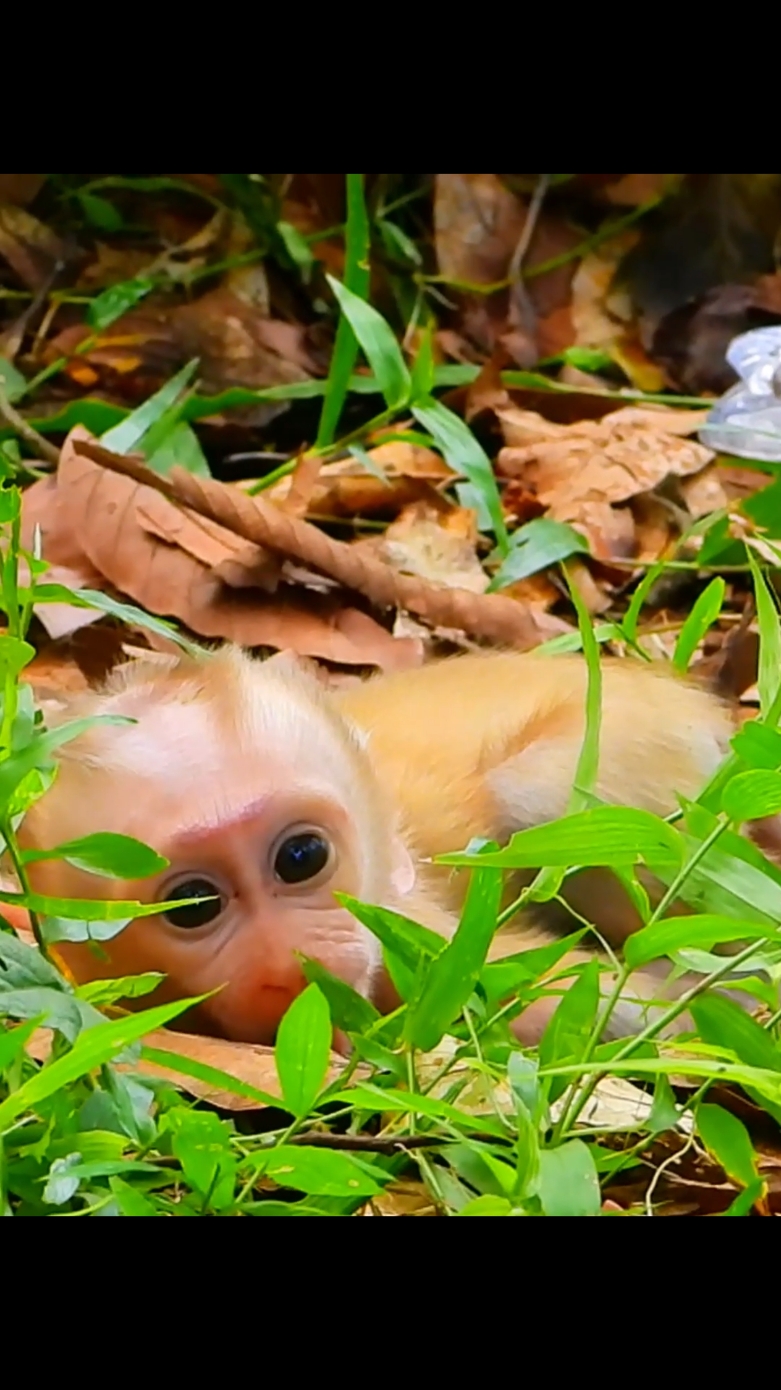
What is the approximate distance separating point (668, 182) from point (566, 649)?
9.31 ft

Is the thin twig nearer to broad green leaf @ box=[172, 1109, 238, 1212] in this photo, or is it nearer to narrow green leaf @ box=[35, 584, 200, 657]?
narrow green leaf @ box=[35, 584, 200, 657]

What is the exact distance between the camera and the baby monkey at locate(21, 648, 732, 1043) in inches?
93.8

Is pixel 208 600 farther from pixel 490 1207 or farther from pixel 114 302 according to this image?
pixel 490 1207

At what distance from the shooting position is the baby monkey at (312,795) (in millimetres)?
2383

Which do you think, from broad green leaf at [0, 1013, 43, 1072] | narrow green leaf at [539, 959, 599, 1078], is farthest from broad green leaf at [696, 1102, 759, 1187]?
broad green leaf at [0, 1013, 43, 1072]

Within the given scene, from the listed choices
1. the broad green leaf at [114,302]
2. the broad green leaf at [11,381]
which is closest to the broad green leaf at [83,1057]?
the broad green leaf at [11,381]

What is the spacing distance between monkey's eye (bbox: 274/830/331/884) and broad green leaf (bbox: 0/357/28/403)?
8.33 feet

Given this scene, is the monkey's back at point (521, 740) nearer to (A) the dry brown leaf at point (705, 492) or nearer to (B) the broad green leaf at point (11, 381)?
(A) the dry brown leaf at point (705, 492)

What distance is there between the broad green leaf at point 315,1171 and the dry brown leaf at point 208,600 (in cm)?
209

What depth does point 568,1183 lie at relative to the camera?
147cm

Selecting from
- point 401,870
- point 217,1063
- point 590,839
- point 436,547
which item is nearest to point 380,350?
point 436,547

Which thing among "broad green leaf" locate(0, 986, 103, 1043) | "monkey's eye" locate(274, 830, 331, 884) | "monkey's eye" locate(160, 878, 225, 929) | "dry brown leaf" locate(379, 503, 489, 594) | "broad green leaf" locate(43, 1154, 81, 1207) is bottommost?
"dry brown leaf" locate(379, 503, 489, 594)
